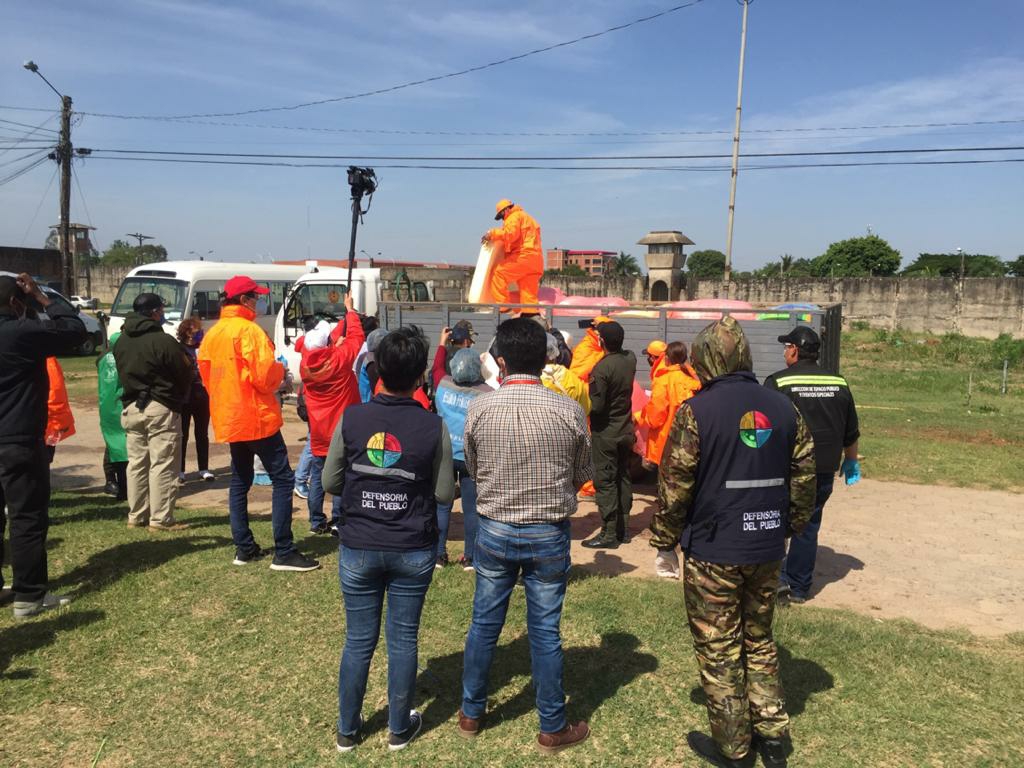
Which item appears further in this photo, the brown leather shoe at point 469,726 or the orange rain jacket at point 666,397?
the orange rain jacket at point 666,397

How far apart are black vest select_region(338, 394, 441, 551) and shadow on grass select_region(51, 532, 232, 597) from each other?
2944mm

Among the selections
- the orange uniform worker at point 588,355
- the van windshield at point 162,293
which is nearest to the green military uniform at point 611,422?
the orange uniform worker at point 588,355

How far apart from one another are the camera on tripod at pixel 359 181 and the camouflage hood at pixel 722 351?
19.8 ft

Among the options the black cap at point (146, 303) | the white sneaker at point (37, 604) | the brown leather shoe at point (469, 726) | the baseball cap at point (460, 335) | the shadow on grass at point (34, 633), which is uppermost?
the black cap at point (146, 303)

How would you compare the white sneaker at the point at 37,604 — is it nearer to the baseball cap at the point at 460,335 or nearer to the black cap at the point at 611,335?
the baseball cap at the point at 460,335

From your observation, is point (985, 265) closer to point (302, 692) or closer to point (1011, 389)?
point (1011, 389)

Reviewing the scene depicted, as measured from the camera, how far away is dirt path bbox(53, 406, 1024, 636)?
5117mm

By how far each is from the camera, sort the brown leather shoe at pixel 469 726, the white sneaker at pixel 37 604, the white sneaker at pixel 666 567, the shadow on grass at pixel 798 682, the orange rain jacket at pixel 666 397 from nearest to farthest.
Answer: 1. the brown leather shoe at pixel 469 726
2. the shadow on grass at pixel 798 682
3. the white sneaker at pixel 37 604
4. the white sneaker at pixel 666 567
5. the orange rain jacket at pixel 666 397

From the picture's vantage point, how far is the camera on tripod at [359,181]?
8359mm

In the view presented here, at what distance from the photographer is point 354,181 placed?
838cm

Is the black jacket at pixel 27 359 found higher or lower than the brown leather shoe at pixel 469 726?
higher

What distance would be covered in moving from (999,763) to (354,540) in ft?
9.62

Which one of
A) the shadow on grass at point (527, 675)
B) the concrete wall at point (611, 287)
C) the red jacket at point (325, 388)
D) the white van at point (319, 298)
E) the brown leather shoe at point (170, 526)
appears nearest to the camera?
the shadow on grass at point (527, 675)

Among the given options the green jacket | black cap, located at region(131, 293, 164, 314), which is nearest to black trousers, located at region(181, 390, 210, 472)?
the green jacket
